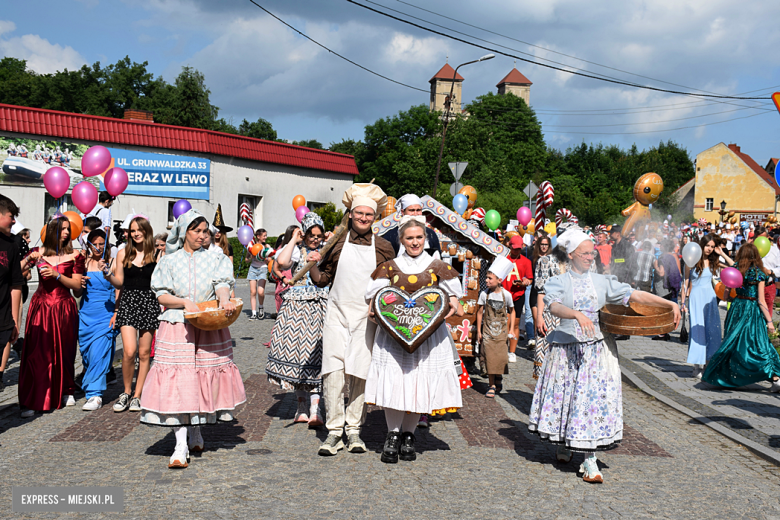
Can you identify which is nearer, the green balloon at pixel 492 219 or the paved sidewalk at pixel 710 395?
the paved sidewalk at pixel 710 395

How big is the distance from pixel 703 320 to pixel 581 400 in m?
5.65

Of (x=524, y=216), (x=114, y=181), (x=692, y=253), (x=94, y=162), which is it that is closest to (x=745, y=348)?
(x=692, y=253)

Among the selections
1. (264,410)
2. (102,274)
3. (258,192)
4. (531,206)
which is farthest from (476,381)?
(258,192)

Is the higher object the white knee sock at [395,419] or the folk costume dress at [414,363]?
the folk costume dress at [414,363]

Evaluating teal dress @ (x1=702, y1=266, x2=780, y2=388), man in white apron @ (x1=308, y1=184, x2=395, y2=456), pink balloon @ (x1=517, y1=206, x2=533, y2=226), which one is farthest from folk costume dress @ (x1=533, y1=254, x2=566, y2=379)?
pink balloon @ (x1=517, y1=206, x2=533, y2=226)

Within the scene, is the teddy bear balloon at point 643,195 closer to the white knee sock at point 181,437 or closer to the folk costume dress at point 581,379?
the folk costume dress at point 581,379

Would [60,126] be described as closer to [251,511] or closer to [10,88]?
[251,511]

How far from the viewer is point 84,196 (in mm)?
8141

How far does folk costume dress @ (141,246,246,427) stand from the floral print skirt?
2422 millimetres

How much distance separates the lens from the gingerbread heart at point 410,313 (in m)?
5.32

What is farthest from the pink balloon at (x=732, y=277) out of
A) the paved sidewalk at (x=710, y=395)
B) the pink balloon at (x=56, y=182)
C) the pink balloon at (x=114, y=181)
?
the pink balloon at (x=56, y=182)

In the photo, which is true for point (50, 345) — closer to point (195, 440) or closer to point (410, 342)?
point (195, 440)

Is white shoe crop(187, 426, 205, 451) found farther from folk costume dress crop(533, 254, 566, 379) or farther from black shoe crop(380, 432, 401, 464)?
folk costume dress crop(533, 254, 566, 379)

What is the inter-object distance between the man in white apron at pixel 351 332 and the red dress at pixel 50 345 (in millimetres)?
3096
